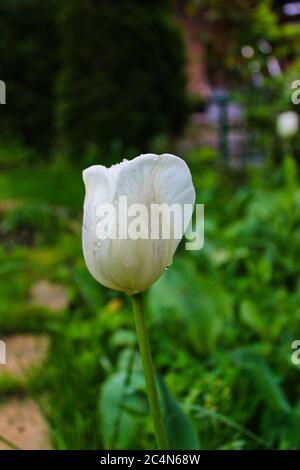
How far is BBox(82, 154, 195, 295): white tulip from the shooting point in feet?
2.34

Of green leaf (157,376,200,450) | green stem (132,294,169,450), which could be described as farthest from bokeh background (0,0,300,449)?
green stem (132,294,169,450)

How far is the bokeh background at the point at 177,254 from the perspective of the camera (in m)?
1.55

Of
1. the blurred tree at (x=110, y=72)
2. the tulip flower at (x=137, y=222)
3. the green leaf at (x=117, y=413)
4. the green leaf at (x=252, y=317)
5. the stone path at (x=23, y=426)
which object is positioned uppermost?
the blurred tree at (x=110, y=72)

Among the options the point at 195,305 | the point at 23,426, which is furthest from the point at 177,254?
the point at 23,426

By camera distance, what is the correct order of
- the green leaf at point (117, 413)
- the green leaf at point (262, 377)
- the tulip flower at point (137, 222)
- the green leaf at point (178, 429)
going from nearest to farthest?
the tulip flower at point (137, 222), the green leaf at point (178, 429), the green leaf at point (117, 413), the green leaf at point (262, 377)

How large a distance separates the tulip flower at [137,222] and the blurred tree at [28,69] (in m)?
6.74

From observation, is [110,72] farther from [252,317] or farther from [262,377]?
[262,377]

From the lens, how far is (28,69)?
7316 mm

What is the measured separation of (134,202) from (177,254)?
5.88 feet

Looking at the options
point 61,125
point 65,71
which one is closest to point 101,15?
point 65,71

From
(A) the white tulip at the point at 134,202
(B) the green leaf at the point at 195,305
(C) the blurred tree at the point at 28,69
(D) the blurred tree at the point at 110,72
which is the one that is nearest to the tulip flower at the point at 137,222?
(A) the white tulip at the point at 134,202

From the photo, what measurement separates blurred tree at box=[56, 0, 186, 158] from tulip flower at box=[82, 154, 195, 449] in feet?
16.3

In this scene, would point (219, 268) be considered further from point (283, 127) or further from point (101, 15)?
point (101, 15)

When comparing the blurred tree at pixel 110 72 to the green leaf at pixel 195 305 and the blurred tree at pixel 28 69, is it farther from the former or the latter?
the green leaf at pixel 195 305
